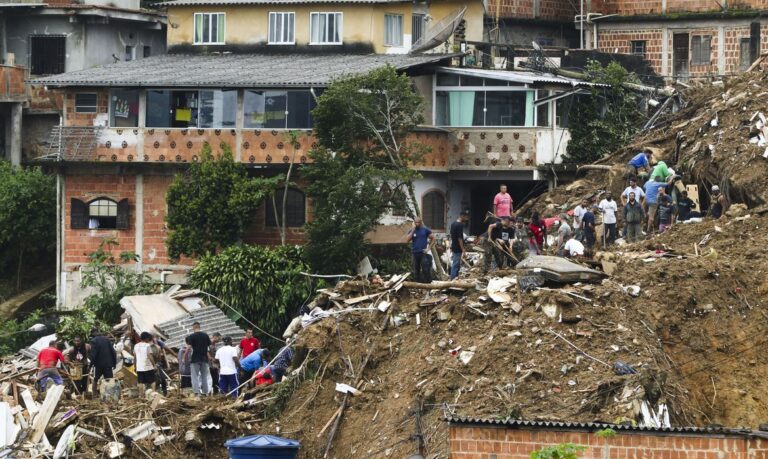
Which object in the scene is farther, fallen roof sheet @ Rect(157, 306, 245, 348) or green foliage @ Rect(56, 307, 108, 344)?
green foliage @ Rect(56, 307, 108, 344)

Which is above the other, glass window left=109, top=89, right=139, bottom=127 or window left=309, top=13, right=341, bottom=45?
window left=309, top=13, right=341, bottom=45

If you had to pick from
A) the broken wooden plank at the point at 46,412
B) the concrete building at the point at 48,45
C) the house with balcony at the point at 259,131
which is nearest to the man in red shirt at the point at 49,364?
the broken wooden plank at the point at 46,412

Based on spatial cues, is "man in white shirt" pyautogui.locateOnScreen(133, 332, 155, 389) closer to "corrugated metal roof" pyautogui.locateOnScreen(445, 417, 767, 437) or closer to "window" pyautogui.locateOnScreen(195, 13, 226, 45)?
"corrugated metal roof" pyautogui.locateOnScreen(445, 417, 767, 437)

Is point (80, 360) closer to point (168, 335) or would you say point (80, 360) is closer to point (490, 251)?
point (168, 335)

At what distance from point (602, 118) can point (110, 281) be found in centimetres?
1212

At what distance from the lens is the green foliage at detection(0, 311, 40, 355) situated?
42.2 m

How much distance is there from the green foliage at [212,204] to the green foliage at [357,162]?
216 centimetres

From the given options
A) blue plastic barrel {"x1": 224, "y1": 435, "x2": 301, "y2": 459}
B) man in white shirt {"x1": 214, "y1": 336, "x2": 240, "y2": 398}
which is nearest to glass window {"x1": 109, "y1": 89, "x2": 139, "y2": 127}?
man in white shirt {"x1": 214, "y1": 336, "x2": 240, "y2": 398}

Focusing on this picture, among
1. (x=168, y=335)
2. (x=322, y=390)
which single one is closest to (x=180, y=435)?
(x=322, y=390)

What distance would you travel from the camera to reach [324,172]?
41.9 m

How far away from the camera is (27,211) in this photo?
48.9 meters

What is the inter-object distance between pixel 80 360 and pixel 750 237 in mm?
12678

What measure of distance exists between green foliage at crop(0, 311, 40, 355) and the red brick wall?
1908 centimetres

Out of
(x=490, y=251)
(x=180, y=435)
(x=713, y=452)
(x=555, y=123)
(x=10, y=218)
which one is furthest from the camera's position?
(x=10, y=218)
